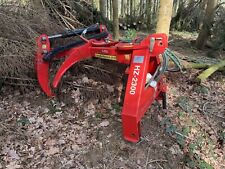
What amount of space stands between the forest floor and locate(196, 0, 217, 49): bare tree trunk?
3180 millimetres

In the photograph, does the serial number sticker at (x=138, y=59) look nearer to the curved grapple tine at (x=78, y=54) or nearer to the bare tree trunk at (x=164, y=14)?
the curved grapple tine at (x=78, y=54)

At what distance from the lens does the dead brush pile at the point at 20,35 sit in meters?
4.10

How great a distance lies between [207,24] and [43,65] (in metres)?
4.89

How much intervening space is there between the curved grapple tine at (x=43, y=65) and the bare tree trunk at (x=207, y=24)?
189 inches

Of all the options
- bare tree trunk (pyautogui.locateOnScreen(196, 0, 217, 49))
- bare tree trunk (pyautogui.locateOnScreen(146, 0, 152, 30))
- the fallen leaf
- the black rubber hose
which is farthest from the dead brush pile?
bare tree trunk (pyautogui.locateOnScreen(146, 0, 152, 30))

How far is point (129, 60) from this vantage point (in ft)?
10.6

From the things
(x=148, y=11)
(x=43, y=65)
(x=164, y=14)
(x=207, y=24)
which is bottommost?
(x=43, y=65)

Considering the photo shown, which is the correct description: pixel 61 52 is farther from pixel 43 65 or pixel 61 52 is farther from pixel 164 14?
pixel 164 14

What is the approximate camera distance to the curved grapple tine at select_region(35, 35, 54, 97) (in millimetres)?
3793

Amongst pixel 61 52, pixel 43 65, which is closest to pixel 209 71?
pixel 61 52

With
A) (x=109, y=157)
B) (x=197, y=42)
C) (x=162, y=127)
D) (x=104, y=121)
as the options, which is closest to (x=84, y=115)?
(x=104, y=121)

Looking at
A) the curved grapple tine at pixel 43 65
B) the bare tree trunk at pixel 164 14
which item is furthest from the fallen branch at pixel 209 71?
the curved grapple tine at pixel 43 65

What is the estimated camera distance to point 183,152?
347cm

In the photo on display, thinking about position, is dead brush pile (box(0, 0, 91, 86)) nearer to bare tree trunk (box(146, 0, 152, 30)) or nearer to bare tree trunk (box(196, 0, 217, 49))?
bare tree trunk (box(196, 0, 217, 49))
